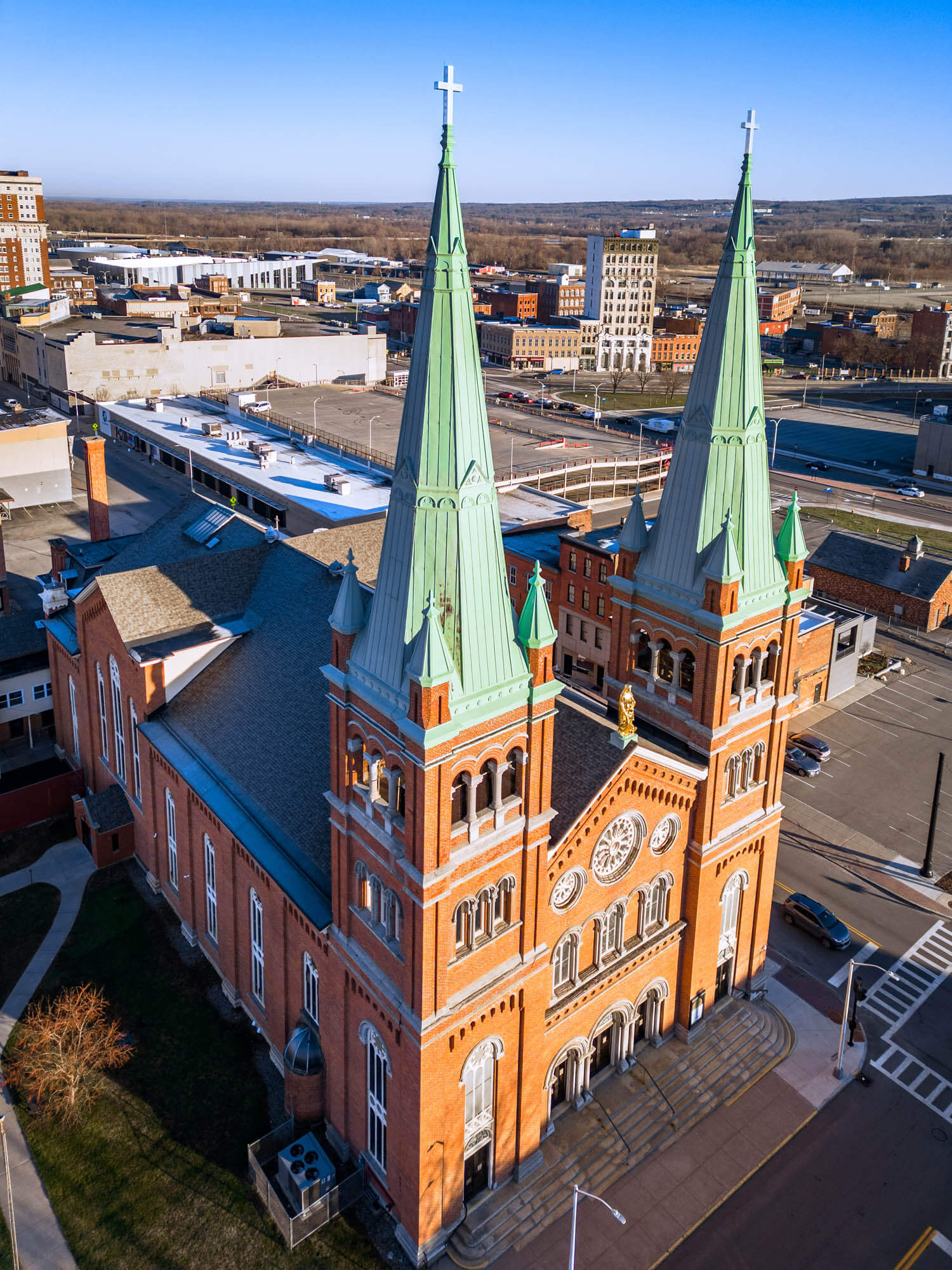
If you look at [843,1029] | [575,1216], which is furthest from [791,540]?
[575,1216]

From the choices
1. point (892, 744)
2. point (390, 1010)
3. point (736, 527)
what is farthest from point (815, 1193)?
point (892, 744)

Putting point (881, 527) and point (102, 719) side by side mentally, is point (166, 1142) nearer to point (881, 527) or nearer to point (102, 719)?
point (102, 719)

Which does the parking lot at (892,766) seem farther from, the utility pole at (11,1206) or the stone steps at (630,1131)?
the utility pole at (11,1206)

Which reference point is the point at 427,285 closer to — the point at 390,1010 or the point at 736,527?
the point at 736,527

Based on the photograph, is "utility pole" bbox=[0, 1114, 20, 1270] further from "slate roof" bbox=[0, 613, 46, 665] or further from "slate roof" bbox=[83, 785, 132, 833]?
"slate roof" bbox=[0, 613, 46, 665]

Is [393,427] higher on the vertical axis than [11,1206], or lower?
higher
